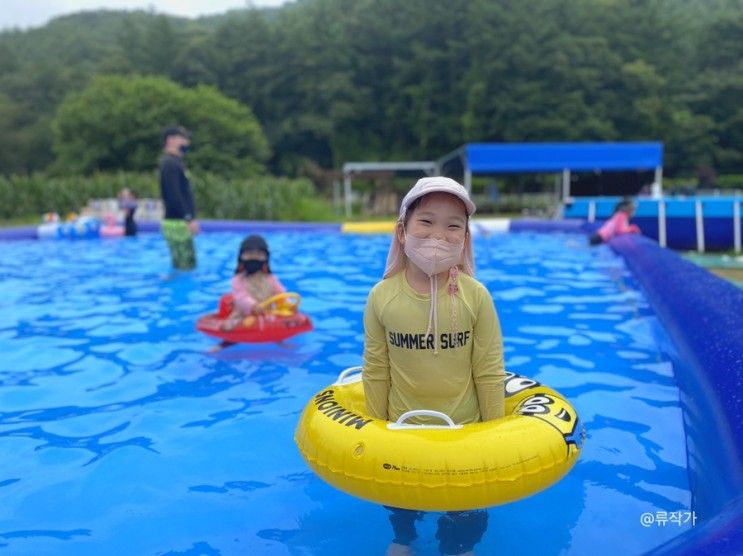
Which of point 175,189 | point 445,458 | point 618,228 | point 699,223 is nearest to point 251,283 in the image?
point 175,189

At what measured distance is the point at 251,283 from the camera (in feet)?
17.4

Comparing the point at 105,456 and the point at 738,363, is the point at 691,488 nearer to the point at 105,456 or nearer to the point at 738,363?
the point at 738,363

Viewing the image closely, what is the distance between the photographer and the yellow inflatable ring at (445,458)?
6.59 ft

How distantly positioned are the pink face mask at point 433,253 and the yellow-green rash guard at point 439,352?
4.2 inches

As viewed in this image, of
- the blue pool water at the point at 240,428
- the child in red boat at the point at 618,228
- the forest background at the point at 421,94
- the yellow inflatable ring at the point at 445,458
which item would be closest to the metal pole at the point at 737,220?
the child in red boat at the point at 618,228

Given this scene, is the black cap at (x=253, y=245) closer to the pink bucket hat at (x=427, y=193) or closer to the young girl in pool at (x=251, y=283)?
the young girl in pool at (x=251, y=283)

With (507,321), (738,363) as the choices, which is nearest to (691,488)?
(738,363)

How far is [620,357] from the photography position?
4848 mm

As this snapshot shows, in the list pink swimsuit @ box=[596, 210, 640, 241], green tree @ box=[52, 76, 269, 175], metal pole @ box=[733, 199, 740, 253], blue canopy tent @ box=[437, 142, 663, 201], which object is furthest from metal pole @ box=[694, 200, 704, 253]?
green tree @ box=[52, 76, 269, 175]

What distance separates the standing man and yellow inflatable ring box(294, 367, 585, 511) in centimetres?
596

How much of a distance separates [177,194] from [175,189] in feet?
0.23

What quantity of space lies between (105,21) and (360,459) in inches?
3534

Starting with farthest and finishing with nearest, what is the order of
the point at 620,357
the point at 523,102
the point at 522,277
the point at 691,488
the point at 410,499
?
the point at 523,102, the point at 522,277, the point at 620,357, the point at 691,488, the point at 410,499

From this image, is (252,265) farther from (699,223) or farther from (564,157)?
(564,157)
